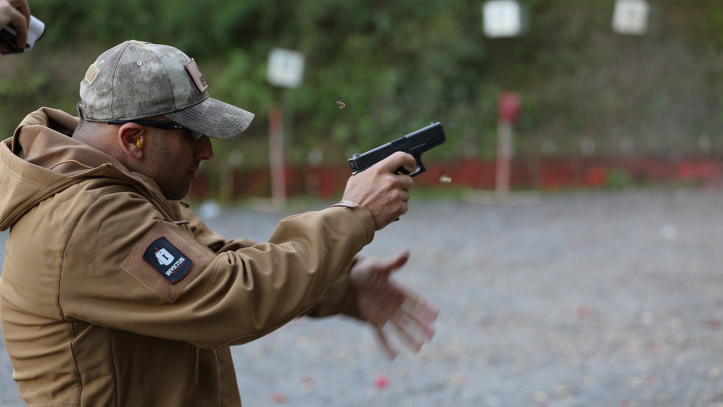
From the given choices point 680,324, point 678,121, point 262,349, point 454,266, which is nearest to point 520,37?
point 678,121

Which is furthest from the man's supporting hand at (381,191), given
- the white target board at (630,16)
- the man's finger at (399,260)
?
the white target board at (630,16)

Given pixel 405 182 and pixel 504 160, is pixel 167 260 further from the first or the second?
pixel 504 160

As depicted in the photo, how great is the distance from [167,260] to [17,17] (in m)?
1.37

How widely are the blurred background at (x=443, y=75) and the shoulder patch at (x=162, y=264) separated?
30.3 ft

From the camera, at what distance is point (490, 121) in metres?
11.7

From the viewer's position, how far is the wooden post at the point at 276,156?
35.2ft

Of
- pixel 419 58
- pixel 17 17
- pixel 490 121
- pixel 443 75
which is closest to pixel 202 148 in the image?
pixel 17 17

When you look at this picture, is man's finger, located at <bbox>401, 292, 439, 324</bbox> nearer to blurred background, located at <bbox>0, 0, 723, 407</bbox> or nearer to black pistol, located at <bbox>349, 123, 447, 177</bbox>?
black pistol, located at <bbox>349, 123, 447, 177</bbox>

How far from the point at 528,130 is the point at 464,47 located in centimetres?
180

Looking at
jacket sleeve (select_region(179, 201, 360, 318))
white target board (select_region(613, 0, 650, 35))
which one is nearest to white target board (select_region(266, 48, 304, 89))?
white target board (select_region(613, 0, 650, 35))

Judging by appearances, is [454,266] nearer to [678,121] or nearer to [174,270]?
[174,270]

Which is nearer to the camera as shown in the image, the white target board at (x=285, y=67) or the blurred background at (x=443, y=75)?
the white target board at (x=285, y=67)

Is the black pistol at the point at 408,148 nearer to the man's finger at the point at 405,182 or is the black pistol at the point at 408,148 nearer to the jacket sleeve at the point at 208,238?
the man's finger at the point at 405,182

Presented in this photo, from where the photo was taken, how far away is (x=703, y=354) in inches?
171
